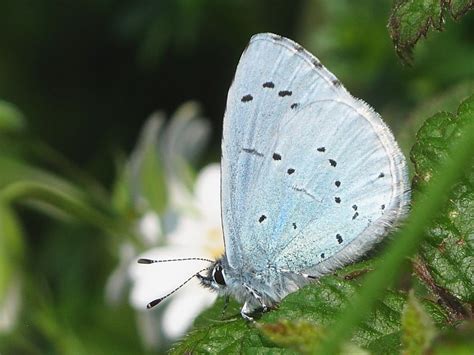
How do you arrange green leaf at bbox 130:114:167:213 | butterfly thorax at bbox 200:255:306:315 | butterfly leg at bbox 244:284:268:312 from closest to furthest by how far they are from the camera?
1. butterfly leg at bbox 244:284:268:312
2. butterfly thorax at bbox 200:255:306:315
3. green leaf at bbox 130:114:167:213

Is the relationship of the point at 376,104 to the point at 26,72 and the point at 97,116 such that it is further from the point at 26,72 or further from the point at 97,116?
the point at 26,72

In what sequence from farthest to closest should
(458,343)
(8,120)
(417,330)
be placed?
(8,120) < (417,330) < (458,343)

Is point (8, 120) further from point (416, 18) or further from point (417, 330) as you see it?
point (417, 330)

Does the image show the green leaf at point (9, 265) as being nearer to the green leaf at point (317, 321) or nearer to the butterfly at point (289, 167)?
the butterfly at point (289, 167)

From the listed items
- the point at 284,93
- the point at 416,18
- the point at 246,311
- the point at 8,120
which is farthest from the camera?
the point at 8,120

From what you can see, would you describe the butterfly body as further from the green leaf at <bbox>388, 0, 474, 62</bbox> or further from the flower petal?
the flower petal

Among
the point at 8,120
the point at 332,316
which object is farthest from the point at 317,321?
the point at 8,120

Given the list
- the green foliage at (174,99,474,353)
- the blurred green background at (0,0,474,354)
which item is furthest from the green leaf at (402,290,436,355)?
the blurred green background at (0,0,474,354)
